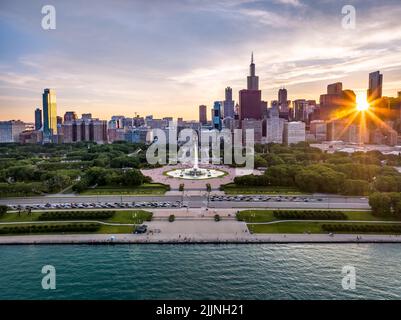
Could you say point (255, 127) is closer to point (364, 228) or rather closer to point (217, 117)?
point (217, 117)

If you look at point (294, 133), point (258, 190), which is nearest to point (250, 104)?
point (294, 133)

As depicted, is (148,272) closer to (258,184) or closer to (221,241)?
(221,241)

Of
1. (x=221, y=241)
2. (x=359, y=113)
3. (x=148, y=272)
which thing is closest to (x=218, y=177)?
(x=221, y=241)

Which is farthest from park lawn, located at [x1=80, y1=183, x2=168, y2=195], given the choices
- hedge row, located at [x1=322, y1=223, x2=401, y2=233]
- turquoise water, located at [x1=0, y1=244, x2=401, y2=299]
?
hedge row, located at [x1=322, y1=223, x2=401, y2=233]

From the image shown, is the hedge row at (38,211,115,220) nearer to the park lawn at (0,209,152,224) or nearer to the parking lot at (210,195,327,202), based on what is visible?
the park lawn at (0,209,152,224)

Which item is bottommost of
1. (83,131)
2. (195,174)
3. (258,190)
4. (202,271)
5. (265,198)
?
(202,271)

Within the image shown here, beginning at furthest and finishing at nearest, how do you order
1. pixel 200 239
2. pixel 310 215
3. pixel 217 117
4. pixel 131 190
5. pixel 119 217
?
1. pixel 217 117
2. pixel 131 190
3. pixel 119 217
4. pixel 310 215
5. pixel 200 239
